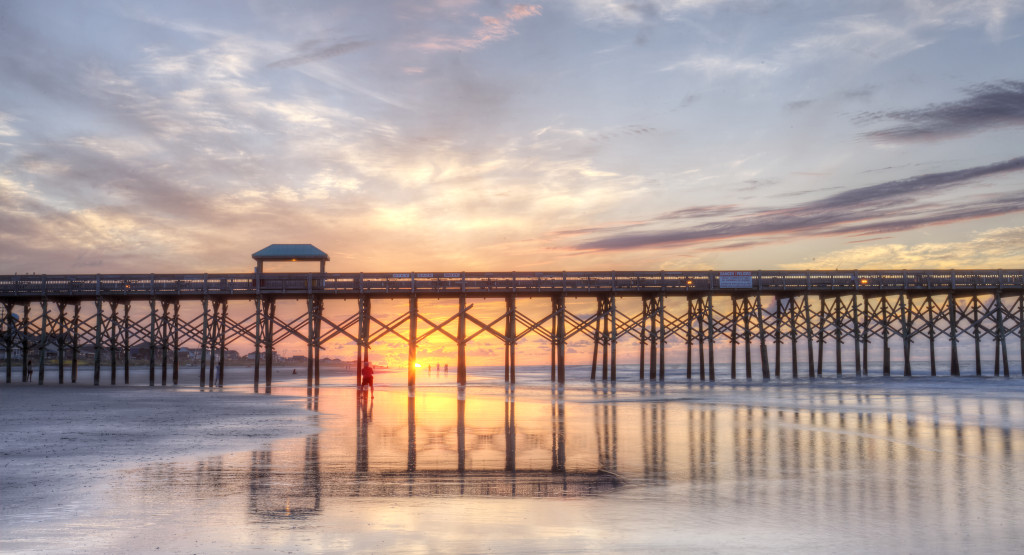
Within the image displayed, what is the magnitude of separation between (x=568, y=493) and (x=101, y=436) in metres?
12.1

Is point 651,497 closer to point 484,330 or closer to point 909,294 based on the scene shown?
point 484,330

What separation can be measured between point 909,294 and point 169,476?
52.8 metres

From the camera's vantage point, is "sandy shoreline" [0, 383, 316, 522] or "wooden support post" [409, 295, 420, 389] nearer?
"sandy shoreline" [0, 383, 316, 522]

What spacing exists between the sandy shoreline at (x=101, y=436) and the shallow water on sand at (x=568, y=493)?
1.72ft

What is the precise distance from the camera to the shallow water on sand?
745cm

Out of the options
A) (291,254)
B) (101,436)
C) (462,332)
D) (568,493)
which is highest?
(291,254)

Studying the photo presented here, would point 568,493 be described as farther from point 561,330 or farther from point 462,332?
point 561,330

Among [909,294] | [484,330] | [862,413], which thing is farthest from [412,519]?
[909,294]

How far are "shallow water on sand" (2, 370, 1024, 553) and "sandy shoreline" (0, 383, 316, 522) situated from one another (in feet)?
1.72

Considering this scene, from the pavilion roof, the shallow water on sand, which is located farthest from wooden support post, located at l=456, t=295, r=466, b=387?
the shallow water on sand

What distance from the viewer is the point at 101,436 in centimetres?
1641

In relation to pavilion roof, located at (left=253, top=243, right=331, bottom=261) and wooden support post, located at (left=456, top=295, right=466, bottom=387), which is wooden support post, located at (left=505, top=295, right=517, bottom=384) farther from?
pavilion roof, located at (left=253, top=243, right=331, bottom=261)

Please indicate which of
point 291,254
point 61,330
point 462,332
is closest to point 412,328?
point 462,332

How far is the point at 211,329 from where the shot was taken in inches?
1773
